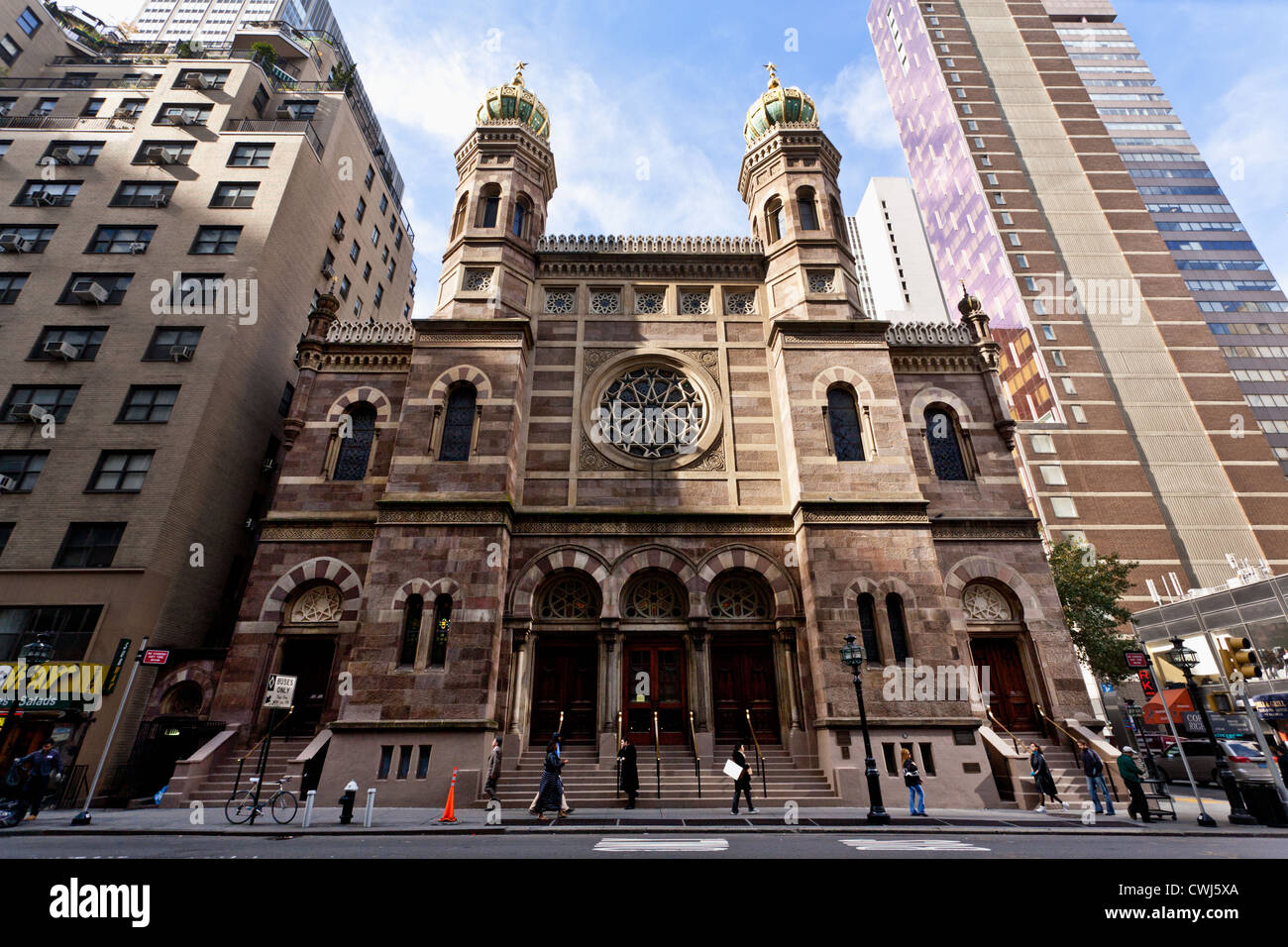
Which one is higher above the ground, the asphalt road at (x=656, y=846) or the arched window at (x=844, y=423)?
the arched window at (x=844, y=423)

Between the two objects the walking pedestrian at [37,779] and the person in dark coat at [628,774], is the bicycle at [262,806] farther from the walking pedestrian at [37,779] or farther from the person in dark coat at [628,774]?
the person in dark coat at [628,774]

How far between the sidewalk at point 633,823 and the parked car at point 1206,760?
9621 millimetres

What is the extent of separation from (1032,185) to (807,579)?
69.3 metres

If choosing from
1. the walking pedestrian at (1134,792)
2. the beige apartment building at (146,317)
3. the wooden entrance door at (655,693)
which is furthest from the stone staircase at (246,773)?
the walking pedestrian at (1134,792)

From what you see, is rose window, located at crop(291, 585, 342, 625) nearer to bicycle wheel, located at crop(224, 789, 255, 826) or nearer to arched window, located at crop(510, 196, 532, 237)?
bicycle wheel, located at crop(224, 789, 255, 826)

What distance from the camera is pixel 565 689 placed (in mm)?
18938

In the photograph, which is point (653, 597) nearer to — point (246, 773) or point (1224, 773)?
point (246, 773)

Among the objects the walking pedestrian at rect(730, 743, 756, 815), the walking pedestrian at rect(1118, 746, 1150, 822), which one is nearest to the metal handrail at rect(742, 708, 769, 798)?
the walking pedestrian at rect(730, 743, 756, 815)

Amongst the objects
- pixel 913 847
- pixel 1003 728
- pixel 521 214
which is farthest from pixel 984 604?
pixel 521 214

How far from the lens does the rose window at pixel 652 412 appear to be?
22203 mm
